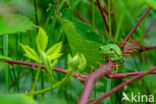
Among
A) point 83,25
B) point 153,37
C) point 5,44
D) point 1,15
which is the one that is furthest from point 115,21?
point 1,15

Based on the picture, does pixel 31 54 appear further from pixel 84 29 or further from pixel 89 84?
pixel 84 29

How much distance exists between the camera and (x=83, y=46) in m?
0.74

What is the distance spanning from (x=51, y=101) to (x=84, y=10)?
4.76ft

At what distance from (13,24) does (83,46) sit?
0.21 meters

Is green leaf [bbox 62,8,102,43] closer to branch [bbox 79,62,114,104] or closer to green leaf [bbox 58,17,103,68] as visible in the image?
green leaf [bbox 58,17,103,68]

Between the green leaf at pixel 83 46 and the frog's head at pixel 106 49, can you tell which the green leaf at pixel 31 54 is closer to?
the green leaf at pixel 83 46

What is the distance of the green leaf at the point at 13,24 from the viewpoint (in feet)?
2.14

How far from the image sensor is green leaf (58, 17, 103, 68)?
705 mm

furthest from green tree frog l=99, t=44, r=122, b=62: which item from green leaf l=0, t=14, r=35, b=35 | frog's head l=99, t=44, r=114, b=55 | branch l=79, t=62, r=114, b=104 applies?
green leaf l=0, t=14, r=35, b=35

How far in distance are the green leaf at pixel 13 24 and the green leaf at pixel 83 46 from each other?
3.9 inches

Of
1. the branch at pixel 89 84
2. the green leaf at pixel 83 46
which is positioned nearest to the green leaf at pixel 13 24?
the green leaf at pixel 83 46

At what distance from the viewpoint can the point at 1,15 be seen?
704 millimetres

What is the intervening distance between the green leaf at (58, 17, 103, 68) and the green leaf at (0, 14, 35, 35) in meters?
0.10

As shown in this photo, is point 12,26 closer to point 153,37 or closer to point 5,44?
point 5,44
